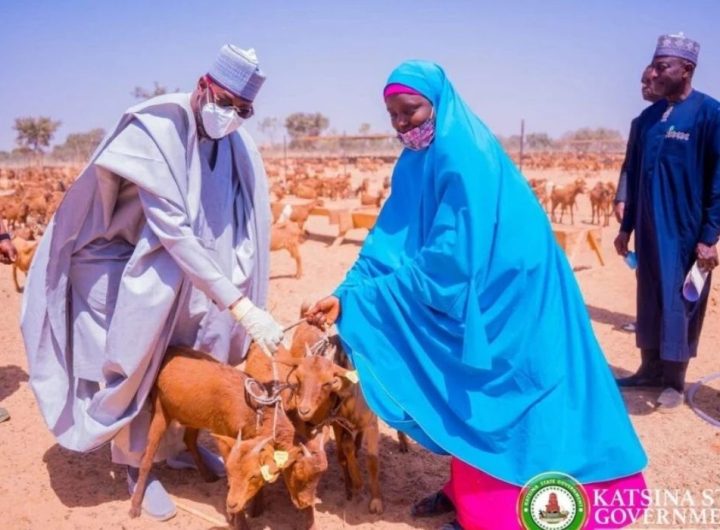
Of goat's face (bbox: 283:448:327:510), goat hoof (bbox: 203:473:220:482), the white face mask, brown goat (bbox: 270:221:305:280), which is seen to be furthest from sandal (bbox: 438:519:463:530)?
brown goat (bbox: 270:221:305:280)

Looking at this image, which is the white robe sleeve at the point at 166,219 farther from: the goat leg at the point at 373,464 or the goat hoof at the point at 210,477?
the goat hoof at the point at 210,477

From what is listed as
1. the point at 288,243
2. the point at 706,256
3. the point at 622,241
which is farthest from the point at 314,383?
the point at 288,243

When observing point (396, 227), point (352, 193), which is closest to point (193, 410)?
point (396, 227)

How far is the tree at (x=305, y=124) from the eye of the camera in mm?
91312

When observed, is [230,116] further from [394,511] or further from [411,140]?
[394,511]

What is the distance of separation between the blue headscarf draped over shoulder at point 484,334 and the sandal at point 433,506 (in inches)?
28.1

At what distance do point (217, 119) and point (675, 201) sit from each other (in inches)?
153

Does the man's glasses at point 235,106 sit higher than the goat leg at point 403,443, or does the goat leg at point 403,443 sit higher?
the man's glasses at point 235,106

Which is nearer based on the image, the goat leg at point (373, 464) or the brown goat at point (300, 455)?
the brown goat at point (300, 455)

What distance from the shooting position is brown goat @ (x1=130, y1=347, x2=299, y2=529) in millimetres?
3266

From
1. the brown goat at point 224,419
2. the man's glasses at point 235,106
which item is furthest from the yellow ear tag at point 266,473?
the man's glasses at point 235,106

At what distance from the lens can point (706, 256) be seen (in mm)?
5215

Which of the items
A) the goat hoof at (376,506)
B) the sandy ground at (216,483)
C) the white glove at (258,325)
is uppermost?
the white glove at (258,325)

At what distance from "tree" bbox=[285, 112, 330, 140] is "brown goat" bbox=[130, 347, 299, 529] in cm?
8867
